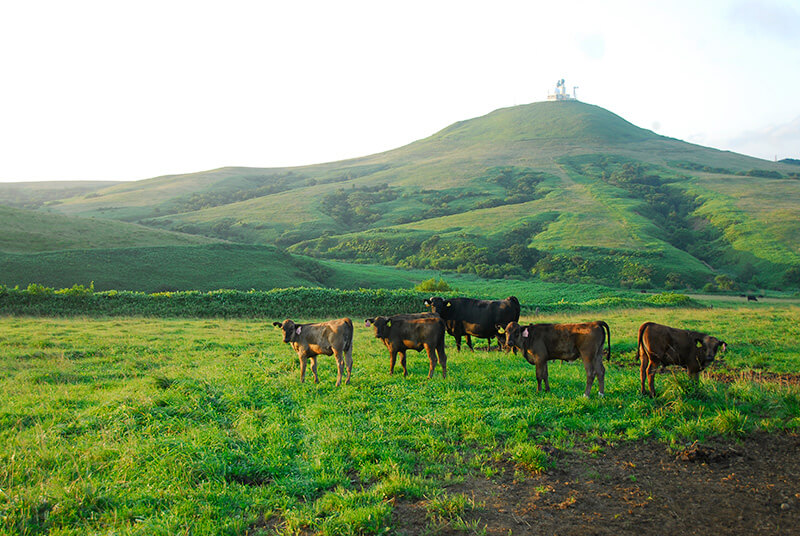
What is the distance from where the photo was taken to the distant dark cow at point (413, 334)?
13578mm

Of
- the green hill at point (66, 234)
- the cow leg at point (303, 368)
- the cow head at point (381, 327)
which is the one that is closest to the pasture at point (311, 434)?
the cow leg at point (303, 368)

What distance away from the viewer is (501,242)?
3509 inches

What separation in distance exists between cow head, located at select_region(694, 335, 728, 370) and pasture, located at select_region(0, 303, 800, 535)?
2.25 ft

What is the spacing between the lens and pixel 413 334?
13.8 meters

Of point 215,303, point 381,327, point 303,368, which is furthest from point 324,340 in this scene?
point 215,303

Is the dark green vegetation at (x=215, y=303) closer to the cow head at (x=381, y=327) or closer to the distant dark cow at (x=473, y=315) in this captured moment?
the distant dark cow at (x=473, y=315)

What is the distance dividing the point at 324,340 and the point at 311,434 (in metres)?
4.29

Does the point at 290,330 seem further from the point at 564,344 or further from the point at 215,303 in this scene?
the point at 215,303

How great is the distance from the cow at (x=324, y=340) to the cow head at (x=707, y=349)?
8.36 metres

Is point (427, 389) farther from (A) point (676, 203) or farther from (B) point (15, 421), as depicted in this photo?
(A) point (676, 203)

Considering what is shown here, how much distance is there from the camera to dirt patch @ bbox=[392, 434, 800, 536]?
19.8ft

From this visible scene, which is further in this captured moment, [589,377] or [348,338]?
[348,338]

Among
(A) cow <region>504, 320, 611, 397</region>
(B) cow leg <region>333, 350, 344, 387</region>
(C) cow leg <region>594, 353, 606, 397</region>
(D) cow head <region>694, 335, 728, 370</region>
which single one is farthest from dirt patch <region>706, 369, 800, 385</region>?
(B) cow leg <region>333, 350, 344, 387</region>

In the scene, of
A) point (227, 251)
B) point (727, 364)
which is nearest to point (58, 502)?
point (727, 364)
